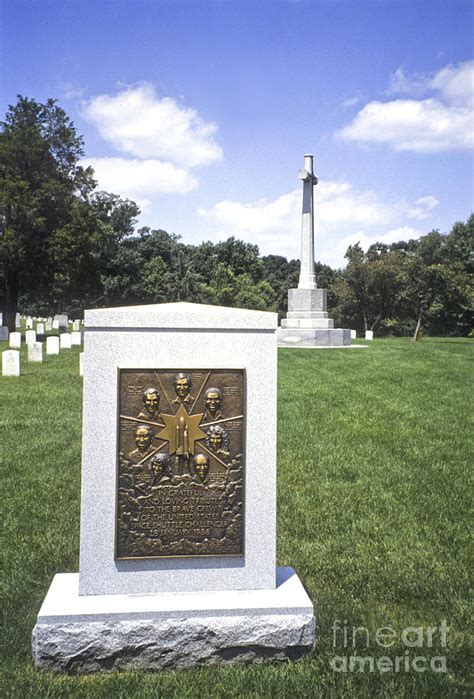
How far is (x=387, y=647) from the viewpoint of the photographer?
366 cm

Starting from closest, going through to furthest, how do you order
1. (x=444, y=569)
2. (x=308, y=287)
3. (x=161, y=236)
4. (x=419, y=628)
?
(x=419, y=628) → (x=444, y=569) → (x=308, y=287) → (x=161, y=236)

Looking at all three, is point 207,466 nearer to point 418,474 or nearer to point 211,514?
point 211,514

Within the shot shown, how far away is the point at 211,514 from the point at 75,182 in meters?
33.5

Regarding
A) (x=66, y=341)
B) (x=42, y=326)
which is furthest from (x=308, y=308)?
(x=42, y=326)

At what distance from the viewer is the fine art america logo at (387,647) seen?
11.5 ft

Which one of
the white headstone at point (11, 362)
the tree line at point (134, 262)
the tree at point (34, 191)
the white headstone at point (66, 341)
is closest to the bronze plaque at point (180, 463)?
the white headstone at point (11, 362)

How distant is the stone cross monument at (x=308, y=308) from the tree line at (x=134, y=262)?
6689 mm

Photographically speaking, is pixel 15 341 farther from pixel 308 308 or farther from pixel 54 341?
pixel 308 308

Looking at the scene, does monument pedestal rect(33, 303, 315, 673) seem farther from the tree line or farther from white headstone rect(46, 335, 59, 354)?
the tree line

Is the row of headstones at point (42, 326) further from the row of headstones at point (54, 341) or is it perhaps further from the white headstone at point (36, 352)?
the white headstone at point (36, 352)

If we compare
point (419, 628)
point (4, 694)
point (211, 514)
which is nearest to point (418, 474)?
point (419, 628)

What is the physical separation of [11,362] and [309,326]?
43.2ft

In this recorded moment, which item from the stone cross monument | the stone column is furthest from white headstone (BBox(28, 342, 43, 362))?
the stone column

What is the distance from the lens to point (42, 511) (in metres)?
5.77
